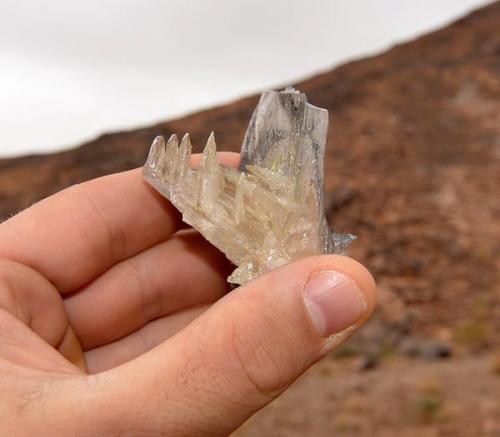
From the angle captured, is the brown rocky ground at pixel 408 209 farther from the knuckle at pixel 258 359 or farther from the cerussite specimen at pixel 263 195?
the knuckle at pixel 258 359

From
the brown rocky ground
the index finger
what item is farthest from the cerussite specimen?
the brown rocky ground

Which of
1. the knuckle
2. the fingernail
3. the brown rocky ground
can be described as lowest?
the brown rocky ground

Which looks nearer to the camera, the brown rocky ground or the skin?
the skin

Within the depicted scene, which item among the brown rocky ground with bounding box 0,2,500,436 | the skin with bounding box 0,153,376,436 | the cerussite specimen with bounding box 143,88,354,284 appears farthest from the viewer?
the brown rocky ground with bounding box 0,2,500,436

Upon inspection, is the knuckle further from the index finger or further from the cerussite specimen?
the index finger

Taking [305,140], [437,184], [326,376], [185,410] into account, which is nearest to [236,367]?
[185,410]

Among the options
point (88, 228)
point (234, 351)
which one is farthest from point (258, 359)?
point (88, 228)

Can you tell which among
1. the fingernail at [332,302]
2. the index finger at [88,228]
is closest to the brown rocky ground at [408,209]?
the index finger at [88,228]

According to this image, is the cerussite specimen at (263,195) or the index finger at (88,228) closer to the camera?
the cerussite specimen at (263,195)
